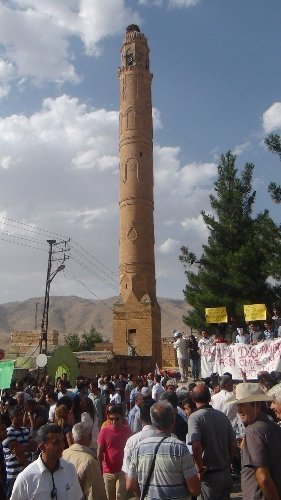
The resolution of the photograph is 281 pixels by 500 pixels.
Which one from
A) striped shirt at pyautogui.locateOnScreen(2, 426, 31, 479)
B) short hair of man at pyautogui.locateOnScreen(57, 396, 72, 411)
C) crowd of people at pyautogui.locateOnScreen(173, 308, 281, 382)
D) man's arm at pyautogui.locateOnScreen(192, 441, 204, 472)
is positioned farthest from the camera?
crowd of people at pyautogui.locateOnScreen(173, 308, 281, 382)

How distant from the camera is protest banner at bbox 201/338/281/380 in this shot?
13.7 metres

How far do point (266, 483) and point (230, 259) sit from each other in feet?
67.4

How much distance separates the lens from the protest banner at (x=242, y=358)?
1370cm

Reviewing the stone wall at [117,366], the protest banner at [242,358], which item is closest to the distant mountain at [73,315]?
the stone wall at [117,366]

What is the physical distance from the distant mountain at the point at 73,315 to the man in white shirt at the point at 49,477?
4551 inches

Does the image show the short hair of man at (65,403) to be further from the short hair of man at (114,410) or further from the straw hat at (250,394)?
the straw hat at (250,394)

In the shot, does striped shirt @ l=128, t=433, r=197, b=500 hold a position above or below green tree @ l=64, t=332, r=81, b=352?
below

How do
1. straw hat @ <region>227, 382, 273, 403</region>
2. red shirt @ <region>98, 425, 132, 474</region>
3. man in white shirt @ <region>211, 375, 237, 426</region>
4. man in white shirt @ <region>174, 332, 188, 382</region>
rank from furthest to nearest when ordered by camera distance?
man in white shirt @ <region>174, 332, 188, 382</region>
man in white shirt @ <region>211, 375, 237, 426</region>
red shirt @ <region>98, 425, 132, 474</region>
straw hat @ <region>227, 382, 273, 403</region>

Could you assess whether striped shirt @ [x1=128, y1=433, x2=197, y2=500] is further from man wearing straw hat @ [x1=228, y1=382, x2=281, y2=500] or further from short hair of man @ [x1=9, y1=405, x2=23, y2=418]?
short hair of man @ [x1=9, y1=405, x2=23, y2=418]

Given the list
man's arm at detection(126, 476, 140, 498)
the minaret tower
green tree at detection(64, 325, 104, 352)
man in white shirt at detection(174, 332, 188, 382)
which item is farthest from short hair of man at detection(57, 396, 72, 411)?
green tree at detection(64, 325, 104, 352)

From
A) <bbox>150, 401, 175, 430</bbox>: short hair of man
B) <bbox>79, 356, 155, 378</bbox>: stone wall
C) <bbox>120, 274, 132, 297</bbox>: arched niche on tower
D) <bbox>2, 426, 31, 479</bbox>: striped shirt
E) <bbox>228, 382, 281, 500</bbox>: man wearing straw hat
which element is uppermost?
<bbox>120, 274, 132, 297</bbox>: arched niche on tower

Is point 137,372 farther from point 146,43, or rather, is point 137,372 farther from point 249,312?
point 146,43

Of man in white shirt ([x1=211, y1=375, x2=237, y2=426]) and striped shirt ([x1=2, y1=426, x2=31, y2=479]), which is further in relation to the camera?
man in white shirt ([x1=211, y1=375, x2=237, y2=426])

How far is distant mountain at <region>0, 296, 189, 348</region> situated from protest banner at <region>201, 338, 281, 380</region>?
10239cm
